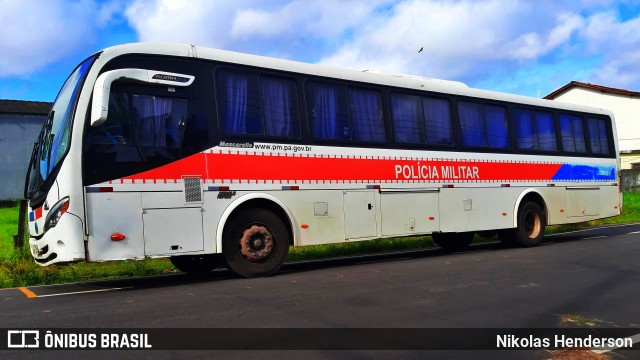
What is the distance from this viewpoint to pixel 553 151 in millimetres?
14164

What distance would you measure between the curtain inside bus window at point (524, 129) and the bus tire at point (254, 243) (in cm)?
697

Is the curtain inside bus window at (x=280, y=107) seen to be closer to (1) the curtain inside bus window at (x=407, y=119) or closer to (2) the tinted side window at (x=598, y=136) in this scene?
(1) the curtain inside bus window at (x=407, y=119)

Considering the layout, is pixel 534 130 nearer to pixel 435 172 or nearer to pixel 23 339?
pixel 435 172

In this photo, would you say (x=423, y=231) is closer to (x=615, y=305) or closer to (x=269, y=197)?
(x=269, y=197)

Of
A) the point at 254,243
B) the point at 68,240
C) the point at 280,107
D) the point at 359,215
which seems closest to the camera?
the point at 68,240

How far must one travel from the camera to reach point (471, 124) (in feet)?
40.3

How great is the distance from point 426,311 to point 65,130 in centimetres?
511

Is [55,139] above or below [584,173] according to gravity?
above

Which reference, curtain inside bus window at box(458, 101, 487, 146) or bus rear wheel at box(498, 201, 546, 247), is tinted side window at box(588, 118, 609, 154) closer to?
bus rear wheel at box(498, 201, 546, 247)

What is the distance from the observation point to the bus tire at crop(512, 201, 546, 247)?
43.3 ft

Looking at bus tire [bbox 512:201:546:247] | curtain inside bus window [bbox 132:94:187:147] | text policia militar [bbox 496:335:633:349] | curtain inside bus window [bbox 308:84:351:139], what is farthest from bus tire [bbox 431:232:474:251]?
text policia militar [bbox 496:335:633:349]

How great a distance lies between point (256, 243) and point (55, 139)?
10.3ft

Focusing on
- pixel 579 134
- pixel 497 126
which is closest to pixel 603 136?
pixel 579 134

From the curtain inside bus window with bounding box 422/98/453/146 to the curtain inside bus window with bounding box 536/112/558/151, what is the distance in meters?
3.27
